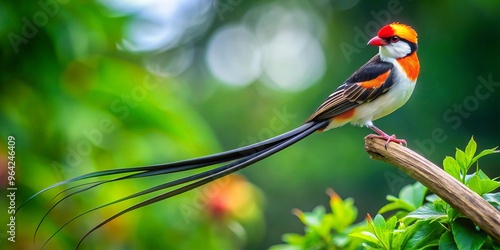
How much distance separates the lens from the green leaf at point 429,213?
3.80 ft

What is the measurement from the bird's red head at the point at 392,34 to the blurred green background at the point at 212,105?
2.96 ft

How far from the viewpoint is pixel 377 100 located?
1.84 metres

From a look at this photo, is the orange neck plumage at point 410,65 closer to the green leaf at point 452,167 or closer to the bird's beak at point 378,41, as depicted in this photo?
the bird's beak at point 378,41

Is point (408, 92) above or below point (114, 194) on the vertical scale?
below

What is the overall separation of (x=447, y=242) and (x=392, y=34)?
2.70ft

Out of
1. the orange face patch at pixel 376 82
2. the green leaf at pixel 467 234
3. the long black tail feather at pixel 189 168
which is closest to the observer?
the green leaf at pixel 467 234

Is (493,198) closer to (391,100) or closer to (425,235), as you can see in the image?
(425,235)

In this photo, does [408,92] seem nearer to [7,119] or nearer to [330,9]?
[7,119]

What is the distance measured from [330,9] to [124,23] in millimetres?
3871

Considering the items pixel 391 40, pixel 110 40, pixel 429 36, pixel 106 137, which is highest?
pixel 429 36

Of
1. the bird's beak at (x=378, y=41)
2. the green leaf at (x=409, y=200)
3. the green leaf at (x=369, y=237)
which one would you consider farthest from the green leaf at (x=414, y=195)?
the bird's beak at (x=378, y=41)

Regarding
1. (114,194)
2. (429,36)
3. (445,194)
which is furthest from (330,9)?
(445,194)

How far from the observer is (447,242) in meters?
1.12

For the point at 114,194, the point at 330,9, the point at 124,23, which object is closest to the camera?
the point at 114,194
